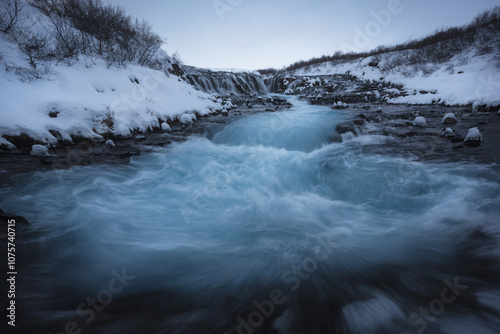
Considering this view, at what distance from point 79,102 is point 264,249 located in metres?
7.61

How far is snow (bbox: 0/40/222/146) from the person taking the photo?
580cm

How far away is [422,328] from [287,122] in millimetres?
9166

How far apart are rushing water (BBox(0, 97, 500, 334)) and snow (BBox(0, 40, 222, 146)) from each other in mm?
2218

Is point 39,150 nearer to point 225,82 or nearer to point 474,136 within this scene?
point 474,136

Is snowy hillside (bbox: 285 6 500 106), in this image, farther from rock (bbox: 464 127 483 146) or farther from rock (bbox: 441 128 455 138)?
rock (bbox: 464 127 483 146)

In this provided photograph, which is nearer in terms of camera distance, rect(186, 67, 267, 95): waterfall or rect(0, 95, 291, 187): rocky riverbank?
rect(0, 95, 291, 187): rocky riverbank

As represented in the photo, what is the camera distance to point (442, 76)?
1878cm

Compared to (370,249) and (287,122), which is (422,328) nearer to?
(370,249)

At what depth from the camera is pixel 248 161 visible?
6.67m

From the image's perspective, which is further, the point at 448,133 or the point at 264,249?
the point at 448,133

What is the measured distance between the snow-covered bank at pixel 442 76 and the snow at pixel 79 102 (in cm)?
1487

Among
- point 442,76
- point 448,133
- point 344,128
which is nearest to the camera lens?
point 448,133

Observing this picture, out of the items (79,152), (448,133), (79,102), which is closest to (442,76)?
(448,133)

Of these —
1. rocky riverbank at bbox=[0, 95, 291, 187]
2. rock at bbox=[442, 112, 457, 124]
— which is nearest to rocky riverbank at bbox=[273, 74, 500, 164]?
rock at bbox=[442, 112, 457, 124]
